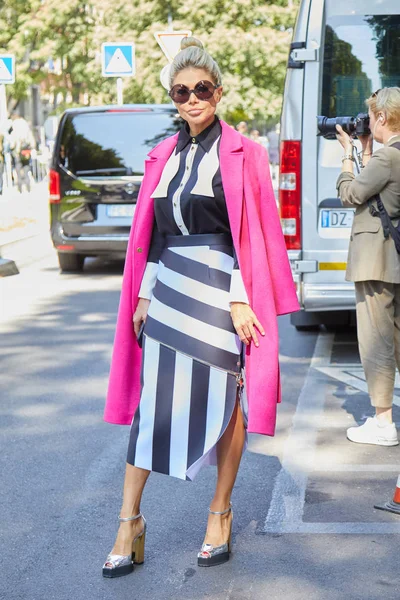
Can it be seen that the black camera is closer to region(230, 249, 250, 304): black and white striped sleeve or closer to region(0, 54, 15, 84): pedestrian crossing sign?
region(230, 249, 250, 304): black and white striped sleeve

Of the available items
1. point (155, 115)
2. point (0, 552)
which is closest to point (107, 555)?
point (0, 552)

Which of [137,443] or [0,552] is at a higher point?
[137,443]

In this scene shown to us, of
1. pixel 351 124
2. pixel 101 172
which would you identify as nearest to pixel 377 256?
pixel 351 124

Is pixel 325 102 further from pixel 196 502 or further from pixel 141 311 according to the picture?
pixel 141 311

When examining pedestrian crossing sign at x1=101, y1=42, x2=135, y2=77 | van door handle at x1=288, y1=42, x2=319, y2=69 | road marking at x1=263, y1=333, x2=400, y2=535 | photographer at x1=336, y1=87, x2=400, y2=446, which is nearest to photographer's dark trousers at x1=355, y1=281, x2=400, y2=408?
photographer at x1=336, y1=87, x2=400, y2=446

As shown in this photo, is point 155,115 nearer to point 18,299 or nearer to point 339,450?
point 18,299

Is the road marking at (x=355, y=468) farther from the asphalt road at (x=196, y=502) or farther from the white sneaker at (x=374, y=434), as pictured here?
the white sneaker at (x=374, y=434)

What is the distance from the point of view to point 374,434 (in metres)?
5.59

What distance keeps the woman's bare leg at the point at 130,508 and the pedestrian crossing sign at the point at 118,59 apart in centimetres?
1505

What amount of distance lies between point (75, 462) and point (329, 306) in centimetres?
277

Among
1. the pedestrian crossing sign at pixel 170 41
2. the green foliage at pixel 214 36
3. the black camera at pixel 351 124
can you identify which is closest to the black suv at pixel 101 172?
the pedestrian crossing sign at pixel 170 41

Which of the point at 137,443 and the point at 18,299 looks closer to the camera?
the point at 137,443

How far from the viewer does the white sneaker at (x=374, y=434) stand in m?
5.54

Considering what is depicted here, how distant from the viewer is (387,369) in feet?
18.2
